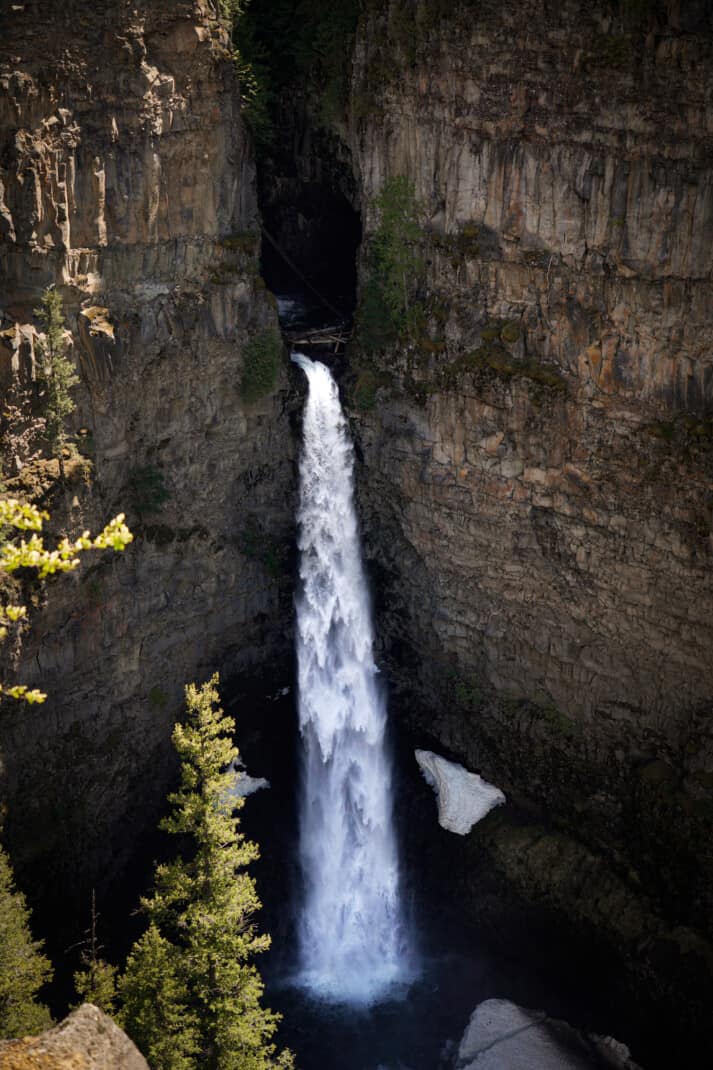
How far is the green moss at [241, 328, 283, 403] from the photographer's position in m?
29.6

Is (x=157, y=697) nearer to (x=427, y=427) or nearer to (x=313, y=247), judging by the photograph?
(x=427, y=427)

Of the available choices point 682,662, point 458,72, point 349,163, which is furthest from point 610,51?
point 682,662

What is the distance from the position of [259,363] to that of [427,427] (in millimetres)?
4134

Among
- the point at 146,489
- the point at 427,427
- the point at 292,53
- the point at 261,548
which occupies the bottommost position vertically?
the point at 261,548

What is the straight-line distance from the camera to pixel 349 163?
99.2 feet

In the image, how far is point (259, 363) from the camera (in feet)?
97.3

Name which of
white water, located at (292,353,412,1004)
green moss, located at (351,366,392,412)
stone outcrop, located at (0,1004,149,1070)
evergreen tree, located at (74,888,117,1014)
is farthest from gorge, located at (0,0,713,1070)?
stone outcrop, located at (0,1004,149,1070)

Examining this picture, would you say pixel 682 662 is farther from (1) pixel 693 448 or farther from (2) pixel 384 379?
(2) pixel 384 379

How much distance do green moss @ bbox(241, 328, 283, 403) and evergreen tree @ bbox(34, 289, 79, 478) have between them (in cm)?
486

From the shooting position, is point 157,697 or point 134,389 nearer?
point 134,389

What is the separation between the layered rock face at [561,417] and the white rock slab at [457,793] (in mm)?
548

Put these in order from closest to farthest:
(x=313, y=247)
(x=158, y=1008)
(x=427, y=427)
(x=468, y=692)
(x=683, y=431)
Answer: (x=158, y=1008) < (x=683, y=431) < (x=427, y=427) < (x=468, y=692) < (x=313, y=247)

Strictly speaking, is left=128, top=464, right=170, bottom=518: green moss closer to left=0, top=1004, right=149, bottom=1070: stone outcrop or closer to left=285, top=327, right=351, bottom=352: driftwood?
left=285, top=327, right=351, bottom=352: driftwood

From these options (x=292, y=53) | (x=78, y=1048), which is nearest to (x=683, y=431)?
(x=292, y=53)
